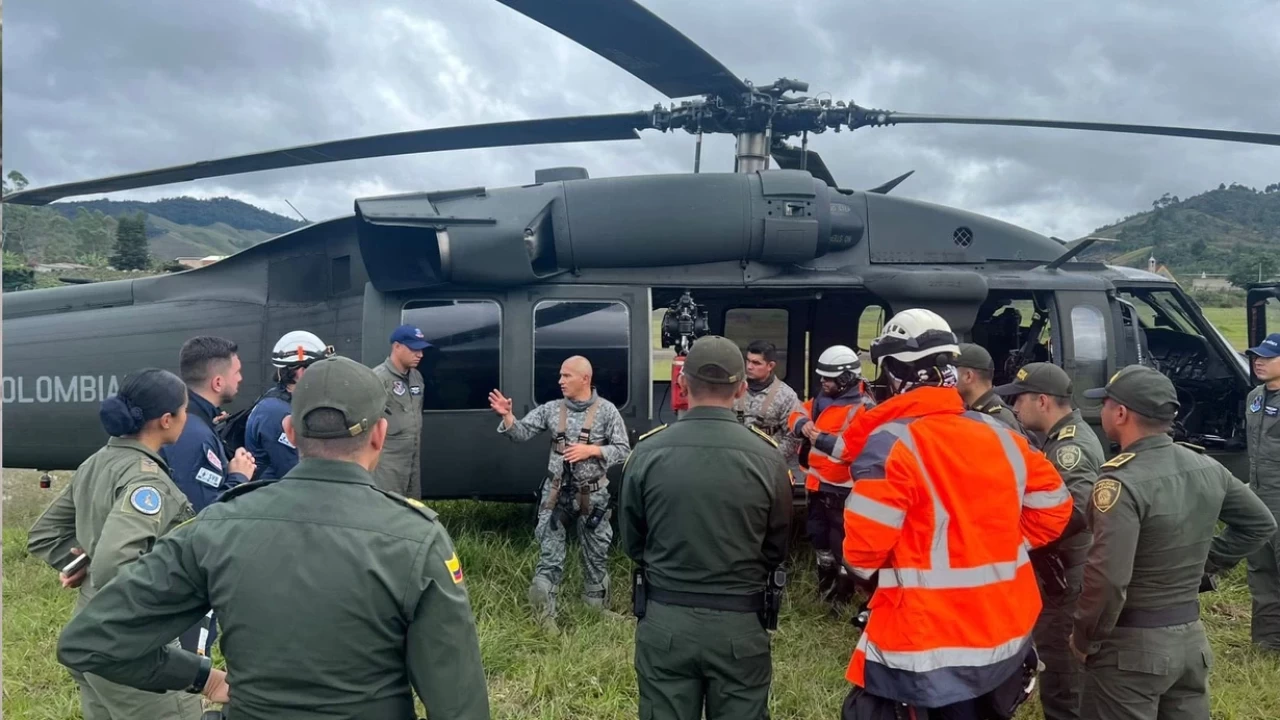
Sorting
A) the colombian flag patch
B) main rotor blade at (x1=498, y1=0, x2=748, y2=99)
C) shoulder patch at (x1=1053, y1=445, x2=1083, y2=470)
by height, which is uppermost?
main rotor blade at (x1=498, y1=0, x2=748, y2=99)

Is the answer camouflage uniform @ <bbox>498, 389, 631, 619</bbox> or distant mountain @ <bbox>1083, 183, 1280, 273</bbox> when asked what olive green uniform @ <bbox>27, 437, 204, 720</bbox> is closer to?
camouflage uniform @ <bbox>498, 389, 631, 619</bbox>

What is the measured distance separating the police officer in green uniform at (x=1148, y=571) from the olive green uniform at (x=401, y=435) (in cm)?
380

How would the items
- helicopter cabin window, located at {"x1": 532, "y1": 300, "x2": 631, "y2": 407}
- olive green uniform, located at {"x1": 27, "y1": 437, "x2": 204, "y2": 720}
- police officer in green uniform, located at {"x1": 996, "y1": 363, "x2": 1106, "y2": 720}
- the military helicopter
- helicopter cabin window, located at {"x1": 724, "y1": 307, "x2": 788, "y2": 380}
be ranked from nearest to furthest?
olive green uniform, located at {"x1": 27, "y1": 437, "x2": 204, "y2": 720}, police officer in green uniform, located at {"x1": 996, "y1": 363, "x2": 1106, "y2": 720}, the military helicopter, helicopter cabin window, located at {"x1": 532, "y1": 300, "x2": 631, "y2": 407}, helicopter cabin window, located at {"x1": 724, "y1": 307, "x2": 788, "y2": 380}

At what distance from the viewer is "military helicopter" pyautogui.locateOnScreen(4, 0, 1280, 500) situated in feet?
18.0

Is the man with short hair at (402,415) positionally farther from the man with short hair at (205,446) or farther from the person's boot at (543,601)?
the man with short hair at (205,446)

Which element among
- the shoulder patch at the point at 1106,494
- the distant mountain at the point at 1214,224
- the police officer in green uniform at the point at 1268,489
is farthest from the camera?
the distant mountain at the point at 1214,224

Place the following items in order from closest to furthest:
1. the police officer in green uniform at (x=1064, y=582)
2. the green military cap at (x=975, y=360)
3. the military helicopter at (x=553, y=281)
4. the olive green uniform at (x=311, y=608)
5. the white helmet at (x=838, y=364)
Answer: the olive green uniform at (x=311, y=608), the police officer in green uniform at (x=1064, y=582), the green military cap at (x=975, y=360), the white helmet at (x=838, y=364), the military helicopter at (x=553, y=281)

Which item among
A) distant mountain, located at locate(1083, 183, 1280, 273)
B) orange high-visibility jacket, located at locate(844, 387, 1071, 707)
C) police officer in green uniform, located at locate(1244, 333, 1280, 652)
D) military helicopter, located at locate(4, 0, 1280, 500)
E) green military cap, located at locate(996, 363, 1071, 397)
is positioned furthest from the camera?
distant mountain, located at locate(1083, 183, 1280, 273)

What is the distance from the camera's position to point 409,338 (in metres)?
5.05

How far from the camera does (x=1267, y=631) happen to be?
476 cm

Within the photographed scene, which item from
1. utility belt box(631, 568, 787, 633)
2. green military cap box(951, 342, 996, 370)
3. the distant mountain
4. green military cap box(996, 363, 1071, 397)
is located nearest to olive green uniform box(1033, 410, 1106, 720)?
→ green military cap box(996, 363, 1071, 397)

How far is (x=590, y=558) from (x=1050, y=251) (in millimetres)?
4482

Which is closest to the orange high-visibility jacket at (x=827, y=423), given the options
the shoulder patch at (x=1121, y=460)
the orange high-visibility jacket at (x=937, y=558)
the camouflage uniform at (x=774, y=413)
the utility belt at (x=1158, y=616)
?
the camouflage uniform at (x=774, y=413)

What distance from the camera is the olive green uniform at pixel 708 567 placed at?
2689 millimetres
